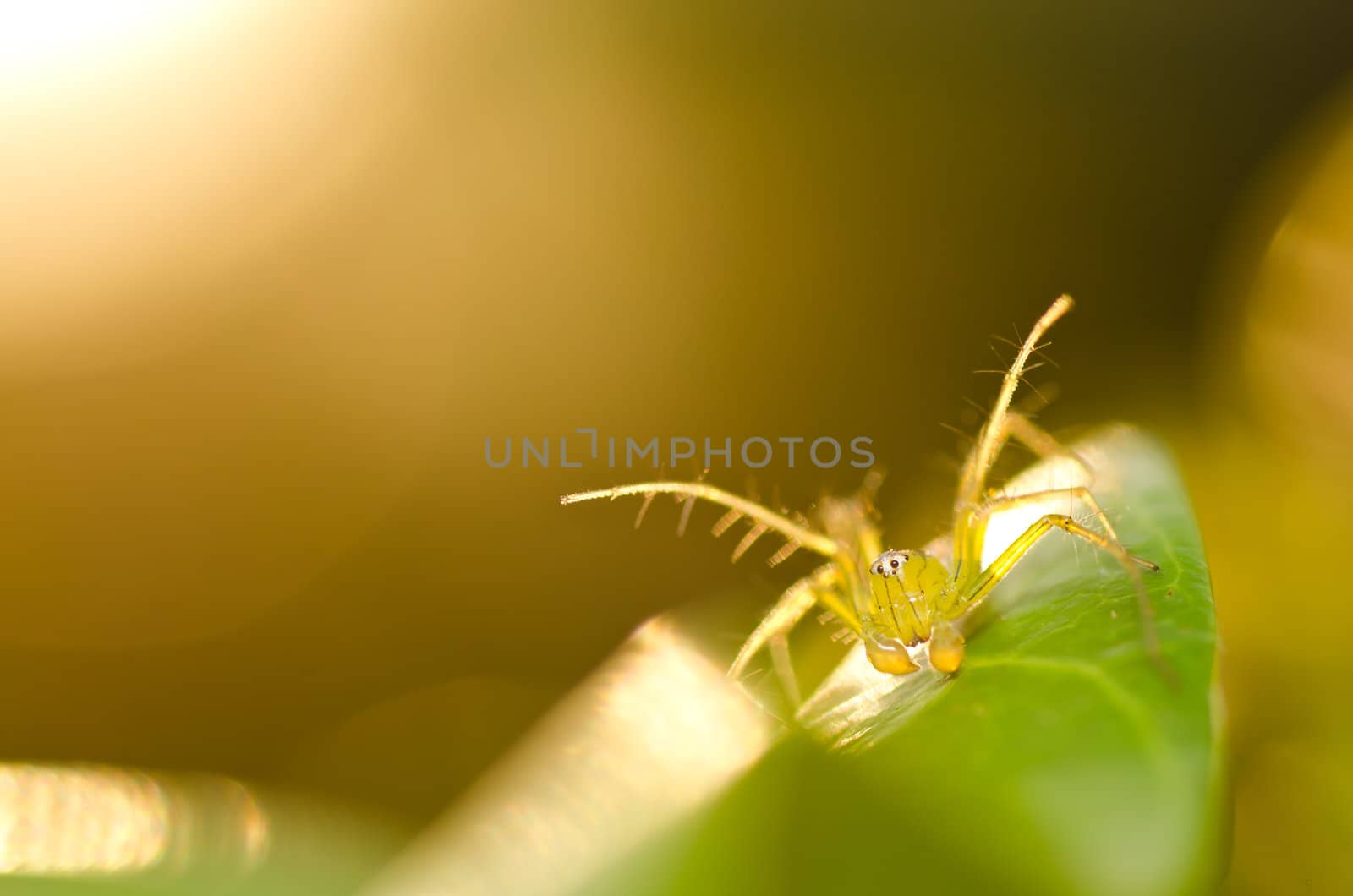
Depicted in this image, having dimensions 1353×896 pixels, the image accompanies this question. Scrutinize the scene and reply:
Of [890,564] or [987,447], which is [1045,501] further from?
→ [890,564]

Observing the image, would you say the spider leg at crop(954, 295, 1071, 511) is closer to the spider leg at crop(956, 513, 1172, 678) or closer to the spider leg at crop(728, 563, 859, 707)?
the spider leg at crop(956, 513, 1172, 678)

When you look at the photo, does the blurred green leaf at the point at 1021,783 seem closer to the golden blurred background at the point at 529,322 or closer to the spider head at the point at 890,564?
the spider head at the point at 890,564

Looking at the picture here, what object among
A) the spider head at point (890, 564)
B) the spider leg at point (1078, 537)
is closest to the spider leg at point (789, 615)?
the spider head at point (890, 564)

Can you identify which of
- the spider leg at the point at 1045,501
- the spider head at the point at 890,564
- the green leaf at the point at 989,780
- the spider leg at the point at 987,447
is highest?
the spider leg at the point at 987,447

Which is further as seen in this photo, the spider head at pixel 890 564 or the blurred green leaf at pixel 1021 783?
the spider head at pixel 890 564

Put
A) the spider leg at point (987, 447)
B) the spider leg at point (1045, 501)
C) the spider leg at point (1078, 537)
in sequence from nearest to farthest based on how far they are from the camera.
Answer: the spider leg at point (1078, 537), the spider leg at point (1045, 501), the spider leg at point (987, 447)

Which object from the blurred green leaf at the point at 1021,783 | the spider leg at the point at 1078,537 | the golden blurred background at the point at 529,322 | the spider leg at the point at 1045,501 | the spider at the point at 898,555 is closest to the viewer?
the blurred green leaf at the point at 1021,783

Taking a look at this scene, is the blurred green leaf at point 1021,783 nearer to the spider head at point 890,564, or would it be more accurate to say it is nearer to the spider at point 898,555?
the spider at point 898,555

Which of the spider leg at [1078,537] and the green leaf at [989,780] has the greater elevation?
the spider leg at [1078,537]
